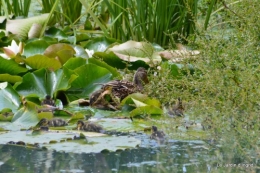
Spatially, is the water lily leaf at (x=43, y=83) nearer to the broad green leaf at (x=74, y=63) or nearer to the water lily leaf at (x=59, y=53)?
the broad green leaf at (x=74, y=63)

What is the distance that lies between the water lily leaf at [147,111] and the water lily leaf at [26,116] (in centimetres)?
40

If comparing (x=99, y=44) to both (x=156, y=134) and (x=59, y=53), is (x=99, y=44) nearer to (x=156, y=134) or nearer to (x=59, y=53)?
(x=59, y=53)

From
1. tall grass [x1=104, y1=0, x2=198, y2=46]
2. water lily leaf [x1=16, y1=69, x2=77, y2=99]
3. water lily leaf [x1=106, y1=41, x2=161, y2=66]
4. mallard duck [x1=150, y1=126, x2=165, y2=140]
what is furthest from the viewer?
tall grass [x1=104, y1=0, x2=198, y2=46]

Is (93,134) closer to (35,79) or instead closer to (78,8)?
(35,79)

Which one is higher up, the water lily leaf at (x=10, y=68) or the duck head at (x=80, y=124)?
the duck head at (x=80, y=124)

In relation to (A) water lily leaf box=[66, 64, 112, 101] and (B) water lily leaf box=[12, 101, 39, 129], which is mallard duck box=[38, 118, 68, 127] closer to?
(B) water lily leaf box=[12, 101, 39, 129]

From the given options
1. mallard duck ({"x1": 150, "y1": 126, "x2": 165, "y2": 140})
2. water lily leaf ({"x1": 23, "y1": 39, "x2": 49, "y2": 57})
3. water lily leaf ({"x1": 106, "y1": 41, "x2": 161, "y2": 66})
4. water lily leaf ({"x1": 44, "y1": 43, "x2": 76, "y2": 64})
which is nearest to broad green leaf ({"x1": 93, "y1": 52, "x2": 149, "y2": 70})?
water lily leaf ({"x1": 106, "y1": 41, "x2": 161, "y2": 66})

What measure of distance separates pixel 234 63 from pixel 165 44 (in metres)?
1.50

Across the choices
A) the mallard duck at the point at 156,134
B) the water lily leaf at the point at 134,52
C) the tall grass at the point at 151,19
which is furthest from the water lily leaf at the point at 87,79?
the tall grass at the point at 151,19

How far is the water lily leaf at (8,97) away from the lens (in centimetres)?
256

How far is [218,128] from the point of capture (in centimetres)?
196

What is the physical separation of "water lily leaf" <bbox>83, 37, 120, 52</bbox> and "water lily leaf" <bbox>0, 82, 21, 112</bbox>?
912 millimetres

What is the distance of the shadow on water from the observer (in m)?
1.89

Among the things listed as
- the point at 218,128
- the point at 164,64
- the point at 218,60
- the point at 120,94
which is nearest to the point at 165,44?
the point at 164,64
